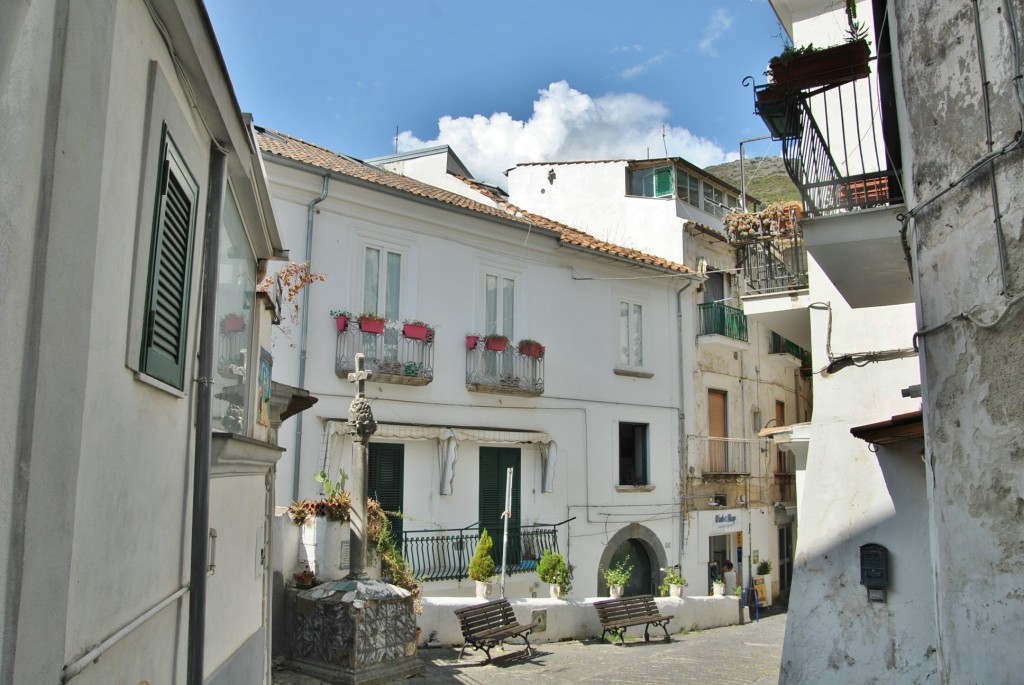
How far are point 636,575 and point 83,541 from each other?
19378mm

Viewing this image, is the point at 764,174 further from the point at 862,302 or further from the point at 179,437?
the point at 179,437

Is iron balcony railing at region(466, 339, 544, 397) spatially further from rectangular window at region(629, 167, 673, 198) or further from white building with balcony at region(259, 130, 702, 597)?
rectangular window at region(629, 167, 673, 198)

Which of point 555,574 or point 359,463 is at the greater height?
point 359,463

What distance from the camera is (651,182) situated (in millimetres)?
24375

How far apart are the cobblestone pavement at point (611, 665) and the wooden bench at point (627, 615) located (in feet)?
1.04

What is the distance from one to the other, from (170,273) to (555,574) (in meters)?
13.3

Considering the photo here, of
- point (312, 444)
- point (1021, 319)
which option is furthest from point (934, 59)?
point (312, 444)

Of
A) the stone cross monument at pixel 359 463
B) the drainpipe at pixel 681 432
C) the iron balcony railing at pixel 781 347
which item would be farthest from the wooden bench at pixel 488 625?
the iron balcony railing at pixel 781 347

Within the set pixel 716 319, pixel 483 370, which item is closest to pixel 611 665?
pixel 483 370

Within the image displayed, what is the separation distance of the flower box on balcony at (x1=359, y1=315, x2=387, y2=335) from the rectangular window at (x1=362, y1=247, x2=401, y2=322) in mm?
522

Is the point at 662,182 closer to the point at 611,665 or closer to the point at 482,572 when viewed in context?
the point at 482,572

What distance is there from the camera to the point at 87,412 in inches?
115

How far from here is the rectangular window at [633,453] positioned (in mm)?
21203

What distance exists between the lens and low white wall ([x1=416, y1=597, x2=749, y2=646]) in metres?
13.7
